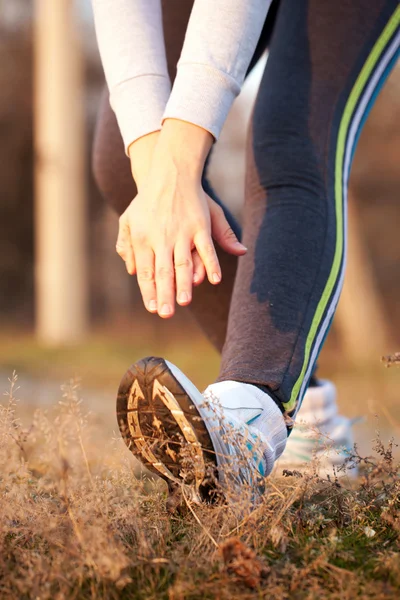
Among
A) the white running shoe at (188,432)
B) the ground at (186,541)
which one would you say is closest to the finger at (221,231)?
the white running shoe at (188,432)

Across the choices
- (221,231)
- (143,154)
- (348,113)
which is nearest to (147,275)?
(221,231)

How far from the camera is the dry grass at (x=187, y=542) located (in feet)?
2.95

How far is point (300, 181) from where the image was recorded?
147 cm

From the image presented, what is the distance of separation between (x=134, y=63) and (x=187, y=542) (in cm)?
89

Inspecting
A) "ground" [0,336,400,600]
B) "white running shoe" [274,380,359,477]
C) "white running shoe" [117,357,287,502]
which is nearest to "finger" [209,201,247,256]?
"white running shoe" [117,357,287,502]

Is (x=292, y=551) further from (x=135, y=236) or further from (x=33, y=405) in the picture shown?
(x=33, y=405)

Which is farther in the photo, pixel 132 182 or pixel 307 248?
pixel 132 182

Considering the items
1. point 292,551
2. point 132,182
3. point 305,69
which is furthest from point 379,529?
point 132,182

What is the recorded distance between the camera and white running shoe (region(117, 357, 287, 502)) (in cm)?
105

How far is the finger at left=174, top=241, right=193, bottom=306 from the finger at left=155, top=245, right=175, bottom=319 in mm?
11

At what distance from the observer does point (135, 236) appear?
1.19m

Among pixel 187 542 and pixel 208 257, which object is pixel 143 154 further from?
pixel 187 542

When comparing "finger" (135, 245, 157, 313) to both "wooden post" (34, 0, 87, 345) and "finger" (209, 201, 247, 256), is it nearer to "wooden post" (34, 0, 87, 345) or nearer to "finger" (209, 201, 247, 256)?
"finger" (209, 201, 247, 256)

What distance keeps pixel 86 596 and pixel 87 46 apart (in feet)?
51.8
